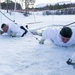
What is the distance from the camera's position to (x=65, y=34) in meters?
4.77

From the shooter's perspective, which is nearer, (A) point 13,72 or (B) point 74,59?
(A) point 13,72

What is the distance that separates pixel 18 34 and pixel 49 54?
2.36 meters

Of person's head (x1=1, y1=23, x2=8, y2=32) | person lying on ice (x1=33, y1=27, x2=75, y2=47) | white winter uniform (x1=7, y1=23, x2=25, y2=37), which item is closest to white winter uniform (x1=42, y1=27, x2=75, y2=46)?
person lying on ice (x1=33, y1=27, x2=75, y2=47)

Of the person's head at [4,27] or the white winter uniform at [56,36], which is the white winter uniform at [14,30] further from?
the white winter uniform at [56,36]

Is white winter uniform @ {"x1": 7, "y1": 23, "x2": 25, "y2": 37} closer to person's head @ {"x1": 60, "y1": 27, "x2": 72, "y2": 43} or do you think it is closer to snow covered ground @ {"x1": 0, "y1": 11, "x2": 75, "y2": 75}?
snow covered ground @ {"x1": 0, "y1": 11, "x2": 75, "y2": 75}

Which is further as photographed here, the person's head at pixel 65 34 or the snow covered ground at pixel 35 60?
the person's head at pixel 65 34

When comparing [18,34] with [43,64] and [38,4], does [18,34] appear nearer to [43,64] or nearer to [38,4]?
[43,64]

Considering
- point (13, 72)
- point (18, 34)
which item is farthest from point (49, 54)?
point (18, 34)

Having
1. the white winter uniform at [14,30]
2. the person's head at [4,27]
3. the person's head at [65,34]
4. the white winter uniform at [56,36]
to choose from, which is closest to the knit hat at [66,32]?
the person's head at [65,34]

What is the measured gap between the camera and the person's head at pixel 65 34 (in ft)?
15.5

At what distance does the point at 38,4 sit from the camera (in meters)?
9.98

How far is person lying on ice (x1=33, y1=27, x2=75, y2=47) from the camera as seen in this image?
475cm

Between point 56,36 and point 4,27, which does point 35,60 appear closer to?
point 56,36

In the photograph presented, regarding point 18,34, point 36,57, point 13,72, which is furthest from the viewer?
point 18,34
